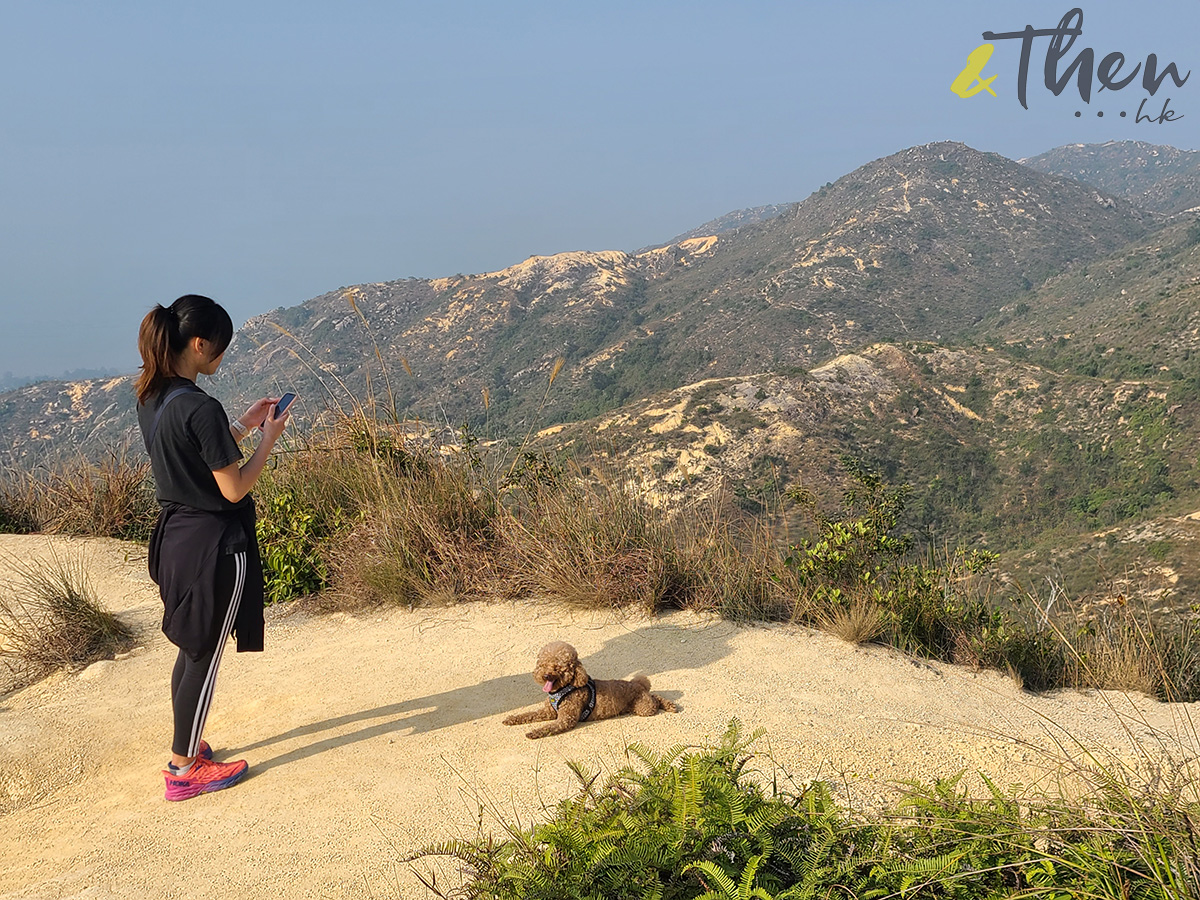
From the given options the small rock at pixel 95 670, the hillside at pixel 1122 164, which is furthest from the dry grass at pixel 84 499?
the hillside at pixel 1122 164

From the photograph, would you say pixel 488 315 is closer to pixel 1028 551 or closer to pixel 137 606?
pixel 1028 551

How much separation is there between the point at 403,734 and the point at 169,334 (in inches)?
80.6

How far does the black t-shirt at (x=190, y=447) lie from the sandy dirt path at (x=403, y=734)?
1274 millimetres

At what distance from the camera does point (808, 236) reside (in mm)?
68375

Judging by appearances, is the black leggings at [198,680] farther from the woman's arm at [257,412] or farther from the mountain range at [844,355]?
→ the mountain range at [844,355]

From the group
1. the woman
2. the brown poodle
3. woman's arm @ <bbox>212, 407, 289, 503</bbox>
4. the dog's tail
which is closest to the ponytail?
the woman

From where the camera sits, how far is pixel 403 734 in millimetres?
3658

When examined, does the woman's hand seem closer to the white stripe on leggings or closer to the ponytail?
the ponytail

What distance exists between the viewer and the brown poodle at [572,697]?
3.46 m

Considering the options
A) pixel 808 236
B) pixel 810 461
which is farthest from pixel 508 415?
pixel 808 236

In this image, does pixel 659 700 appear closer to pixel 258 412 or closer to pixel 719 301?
pixel 258 412

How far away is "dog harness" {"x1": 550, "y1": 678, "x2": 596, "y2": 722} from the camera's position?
137 inches

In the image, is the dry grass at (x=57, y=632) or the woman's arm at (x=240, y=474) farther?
the dry grass at (x=57, y=632)

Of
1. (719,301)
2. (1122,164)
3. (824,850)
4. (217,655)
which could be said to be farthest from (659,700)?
(1122,164)
